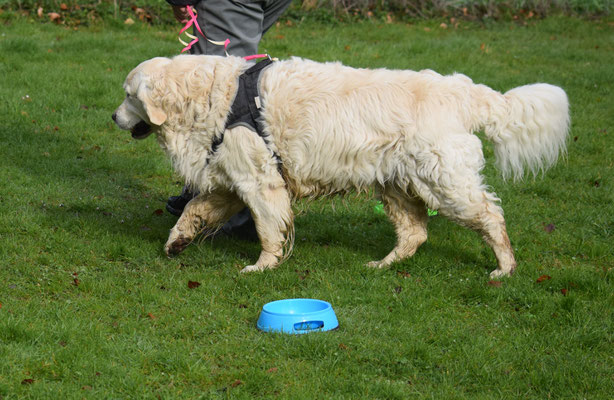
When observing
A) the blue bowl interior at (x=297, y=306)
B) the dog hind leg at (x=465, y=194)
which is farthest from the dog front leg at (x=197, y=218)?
the dog hind leg at (x=465, y=194)

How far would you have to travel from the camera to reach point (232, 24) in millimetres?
5945

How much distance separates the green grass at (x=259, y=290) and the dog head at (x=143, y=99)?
3.36 feet

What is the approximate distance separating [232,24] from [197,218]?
1.67m

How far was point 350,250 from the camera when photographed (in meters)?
6.03

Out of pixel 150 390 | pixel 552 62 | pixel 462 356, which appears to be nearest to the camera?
pixel 150 390

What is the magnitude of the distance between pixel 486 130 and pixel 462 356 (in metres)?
1.92

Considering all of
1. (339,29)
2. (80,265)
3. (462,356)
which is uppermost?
(462,356)

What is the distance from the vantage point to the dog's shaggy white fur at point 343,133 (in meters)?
5.14

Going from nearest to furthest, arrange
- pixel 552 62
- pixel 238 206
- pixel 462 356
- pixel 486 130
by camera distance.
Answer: pixel 462 356 < pixel 486 130 < pixel 238 206 < pixel 552 62

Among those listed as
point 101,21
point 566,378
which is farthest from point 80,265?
point 101,21

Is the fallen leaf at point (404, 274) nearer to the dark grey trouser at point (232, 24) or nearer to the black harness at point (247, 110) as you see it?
the black harness at point (247, 110)

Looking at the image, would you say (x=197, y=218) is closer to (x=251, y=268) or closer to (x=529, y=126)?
(x=251, y=268)

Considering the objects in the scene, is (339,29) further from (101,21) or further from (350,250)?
(350,250)

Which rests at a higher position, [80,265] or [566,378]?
[566,378]
